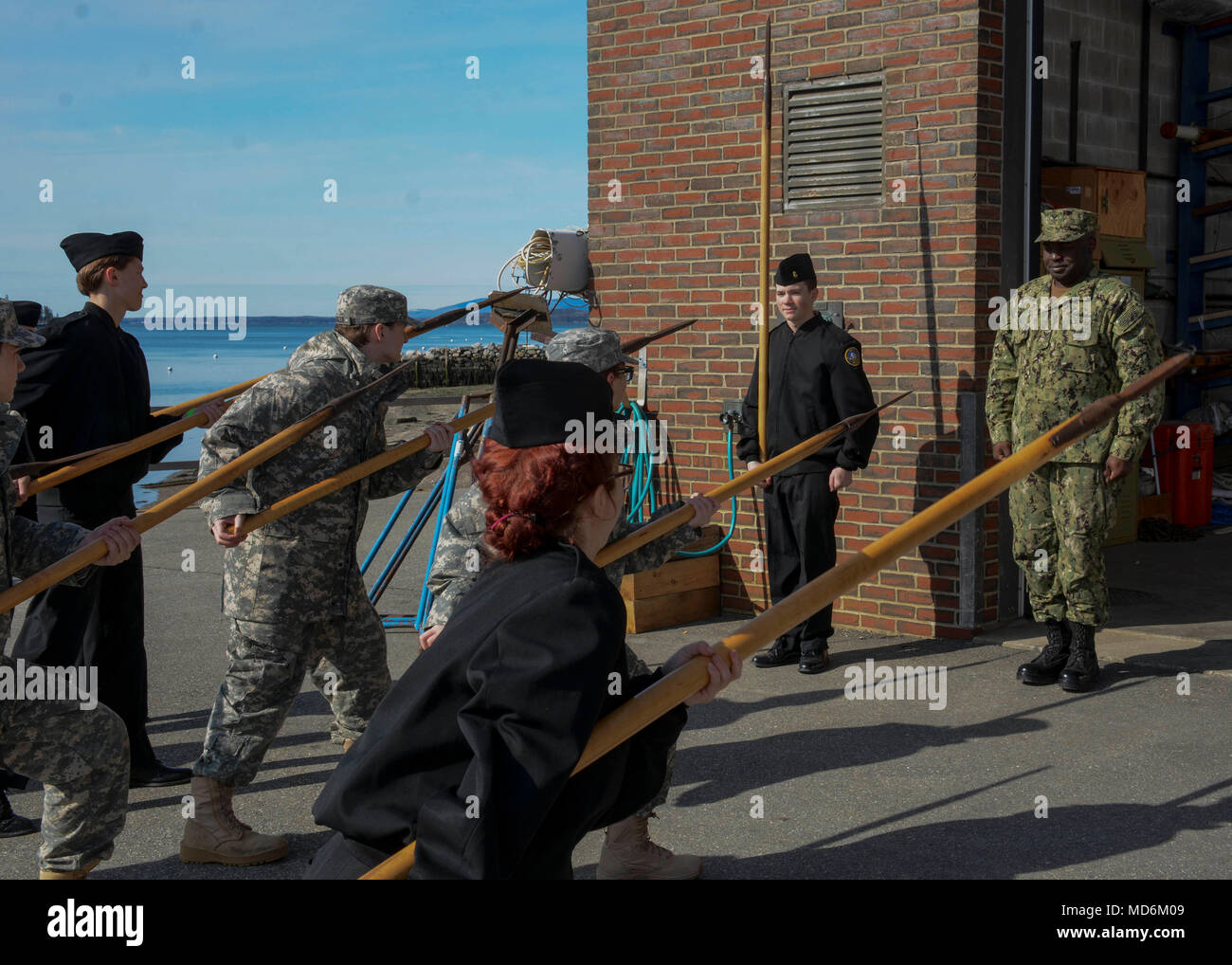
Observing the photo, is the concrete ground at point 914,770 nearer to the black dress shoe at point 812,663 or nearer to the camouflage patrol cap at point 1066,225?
the black dress shoe at point 812,663

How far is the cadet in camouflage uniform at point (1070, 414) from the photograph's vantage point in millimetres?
6199

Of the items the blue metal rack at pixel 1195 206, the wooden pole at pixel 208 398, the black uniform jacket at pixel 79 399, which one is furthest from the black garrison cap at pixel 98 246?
the blue metal rack at pixel 1195 206

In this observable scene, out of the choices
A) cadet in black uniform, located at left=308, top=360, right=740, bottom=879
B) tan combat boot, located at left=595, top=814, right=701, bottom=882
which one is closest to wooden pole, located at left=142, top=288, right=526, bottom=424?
tan combat boot, located at left=595, top=814, right=701, bottom=882

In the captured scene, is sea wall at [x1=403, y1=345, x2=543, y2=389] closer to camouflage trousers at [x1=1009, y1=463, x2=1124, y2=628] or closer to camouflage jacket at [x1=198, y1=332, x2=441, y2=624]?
camouflage trousers at [x1=1009, y1=463, x2=1124, y2=628]

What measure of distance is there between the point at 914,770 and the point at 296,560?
262 centimetres

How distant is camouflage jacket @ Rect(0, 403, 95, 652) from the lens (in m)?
3.81

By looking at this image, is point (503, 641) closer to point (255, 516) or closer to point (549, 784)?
point (549, 784)

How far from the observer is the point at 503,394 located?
253 centimetres

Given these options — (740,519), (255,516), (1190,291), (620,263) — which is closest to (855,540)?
(740,519)

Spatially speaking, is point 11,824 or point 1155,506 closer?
point 11,824

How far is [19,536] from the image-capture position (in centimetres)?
392

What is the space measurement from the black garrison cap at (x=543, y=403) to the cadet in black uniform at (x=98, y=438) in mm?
3427

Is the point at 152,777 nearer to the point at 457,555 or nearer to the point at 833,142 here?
the point at 457,555

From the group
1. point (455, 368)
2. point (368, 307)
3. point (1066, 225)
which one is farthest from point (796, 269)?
point (455, 368)
